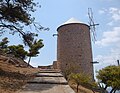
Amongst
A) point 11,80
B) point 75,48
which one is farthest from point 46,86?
point 75,48

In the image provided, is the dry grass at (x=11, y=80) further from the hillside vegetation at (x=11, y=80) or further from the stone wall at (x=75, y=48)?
the stone wall at (x=75, y=48)

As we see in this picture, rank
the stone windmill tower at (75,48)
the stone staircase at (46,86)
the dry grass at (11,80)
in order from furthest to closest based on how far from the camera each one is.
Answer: the stone windmill tower at (75,48), the dry grass at (11,80), the stone staircase at (46,86)

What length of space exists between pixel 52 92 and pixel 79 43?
2400 centimetres

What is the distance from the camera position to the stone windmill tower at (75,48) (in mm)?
29953

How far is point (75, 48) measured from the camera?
30.2 m

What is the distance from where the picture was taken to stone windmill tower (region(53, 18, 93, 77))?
29953 mm

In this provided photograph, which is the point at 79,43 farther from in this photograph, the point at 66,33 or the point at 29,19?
the point at 29,19

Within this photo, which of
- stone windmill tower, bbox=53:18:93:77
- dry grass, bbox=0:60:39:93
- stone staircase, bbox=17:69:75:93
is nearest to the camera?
stone staircase, bbox=17:69:75:93

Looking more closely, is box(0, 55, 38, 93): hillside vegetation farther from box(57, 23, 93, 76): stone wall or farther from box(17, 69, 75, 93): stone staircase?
box(57, 23, 93, 76): stone wall

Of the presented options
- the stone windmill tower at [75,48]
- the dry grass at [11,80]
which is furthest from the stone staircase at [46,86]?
the stone windmill tower at [75,48]

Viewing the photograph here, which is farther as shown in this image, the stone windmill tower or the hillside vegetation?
the stone windmill tower

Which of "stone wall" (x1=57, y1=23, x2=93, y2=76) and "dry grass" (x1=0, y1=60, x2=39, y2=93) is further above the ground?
"stone wall" (x1=57, y1=23, x2=93, y2=76)

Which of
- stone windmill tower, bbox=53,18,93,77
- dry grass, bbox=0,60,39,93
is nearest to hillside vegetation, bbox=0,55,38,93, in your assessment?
dry grass, bbox=0,60,39,93

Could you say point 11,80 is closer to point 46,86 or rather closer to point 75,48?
point 46,86
